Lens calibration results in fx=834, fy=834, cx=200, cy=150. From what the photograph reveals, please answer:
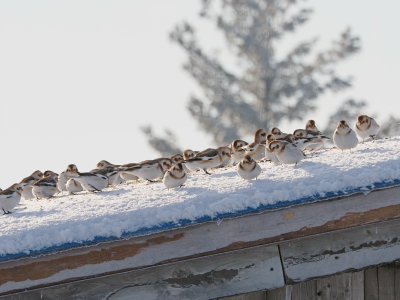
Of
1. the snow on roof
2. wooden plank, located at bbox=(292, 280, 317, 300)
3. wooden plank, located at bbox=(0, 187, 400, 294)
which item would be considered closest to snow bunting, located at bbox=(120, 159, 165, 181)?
the snow on roof

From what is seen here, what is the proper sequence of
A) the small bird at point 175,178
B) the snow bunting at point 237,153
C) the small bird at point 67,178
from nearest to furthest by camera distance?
the small bird at point 175,178, the small bird at point 67,178, the snow bunting at point 237,153

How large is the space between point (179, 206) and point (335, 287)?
126 cm

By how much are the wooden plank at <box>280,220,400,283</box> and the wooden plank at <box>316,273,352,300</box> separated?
19cm

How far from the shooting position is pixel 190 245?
15.5 ft

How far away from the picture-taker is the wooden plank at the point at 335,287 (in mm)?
5391

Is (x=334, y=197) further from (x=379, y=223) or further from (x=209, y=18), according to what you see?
(x=209, y=18)

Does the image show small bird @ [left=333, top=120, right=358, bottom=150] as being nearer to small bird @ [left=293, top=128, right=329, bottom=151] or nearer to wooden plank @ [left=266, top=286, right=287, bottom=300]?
small bird @ [left=293, top=128, right=329, bottom=151]

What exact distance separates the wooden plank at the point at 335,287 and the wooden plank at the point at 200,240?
0.60m

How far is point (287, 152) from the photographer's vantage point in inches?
280

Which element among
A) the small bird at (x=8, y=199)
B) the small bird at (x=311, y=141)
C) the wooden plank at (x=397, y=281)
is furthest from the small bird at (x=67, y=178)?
the wooden plank at (x=397, y=281)

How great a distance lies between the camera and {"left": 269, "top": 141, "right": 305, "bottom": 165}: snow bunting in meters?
6.96

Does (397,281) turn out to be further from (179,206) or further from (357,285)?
(179,206)

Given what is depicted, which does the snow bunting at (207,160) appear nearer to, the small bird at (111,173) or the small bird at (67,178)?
the small bird at (111,173)

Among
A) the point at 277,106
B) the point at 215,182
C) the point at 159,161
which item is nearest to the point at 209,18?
the point at 277,106
